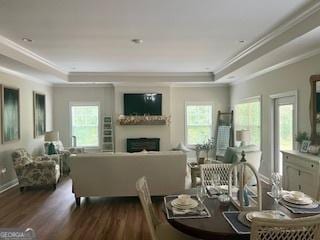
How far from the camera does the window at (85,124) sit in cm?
970

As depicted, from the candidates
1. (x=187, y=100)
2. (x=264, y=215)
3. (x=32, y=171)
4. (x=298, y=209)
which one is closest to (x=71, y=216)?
(x=32, y=171)

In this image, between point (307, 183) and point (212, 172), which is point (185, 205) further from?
point (307, 183)

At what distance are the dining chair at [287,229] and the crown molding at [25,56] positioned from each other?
4628mm

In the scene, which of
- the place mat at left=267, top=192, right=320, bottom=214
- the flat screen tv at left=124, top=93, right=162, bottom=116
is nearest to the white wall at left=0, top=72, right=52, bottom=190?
the flat screen tv at left=124, top=93, right=162, bottom=116

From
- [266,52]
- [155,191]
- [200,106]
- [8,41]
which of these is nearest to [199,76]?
[200,106]

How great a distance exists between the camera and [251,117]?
794cm

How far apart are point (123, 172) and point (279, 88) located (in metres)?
3.68

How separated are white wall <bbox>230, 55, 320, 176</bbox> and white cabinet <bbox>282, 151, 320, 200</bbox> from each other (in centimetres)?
72

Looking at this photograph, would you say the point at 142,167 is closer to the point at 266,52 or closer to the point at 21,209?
the point at 21,209

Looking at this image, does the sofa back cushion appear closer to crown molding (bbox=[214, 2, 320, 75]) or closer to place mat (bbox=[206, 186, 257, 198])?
place mat (bbox=[206, 186, 257, 198])

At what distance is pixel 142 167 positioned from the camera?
5.12m

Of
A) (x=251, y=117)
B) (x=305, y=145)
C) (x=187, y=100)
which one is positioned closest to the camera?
(x=305, y=145)

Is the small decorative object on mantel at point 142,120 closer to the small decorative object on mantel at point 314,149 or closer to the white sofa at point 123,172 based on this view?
the white sofa at point 123,172

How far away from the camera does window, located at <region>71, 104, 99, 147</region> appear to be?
382 inches
